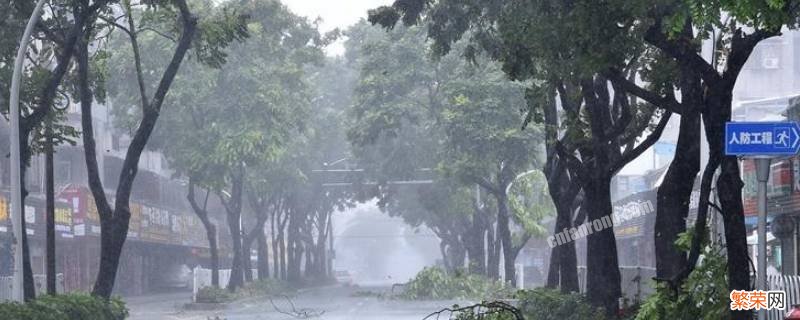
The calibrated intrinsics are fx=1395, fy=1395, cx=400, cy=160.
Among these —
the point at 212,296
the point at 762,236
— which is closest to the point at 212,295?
the point at 212,296

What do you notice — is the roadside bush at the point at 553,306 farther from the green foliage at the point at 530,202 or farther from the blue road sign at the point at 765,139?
the green foliage at the point at 530,202

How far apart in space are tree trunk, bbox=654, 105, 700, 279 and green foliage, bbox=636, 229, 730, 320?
2701 mm

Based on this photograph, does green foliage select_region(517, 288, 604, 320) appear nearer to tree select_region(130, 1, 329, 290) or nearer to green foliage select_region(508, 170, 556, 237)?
green foliage select_region(508, 170, 556, 237)

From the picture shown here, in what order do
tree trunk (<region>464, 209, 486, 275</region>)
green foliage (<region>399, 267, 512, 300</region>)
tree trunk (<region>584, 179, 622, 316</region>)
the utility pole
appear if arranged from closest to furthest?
the utility pole, tree trunk (<region>584, 179, 622, 316</region>), green foliage (<region>399, 267, 512, 300</region>), tree trunk (<region>464, 209, 486, 275</region>)

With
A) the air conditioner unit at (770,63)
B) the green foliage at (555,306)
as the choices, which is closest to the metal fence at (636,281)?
the green foliage at (555,306)

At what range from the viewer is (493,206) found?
5950 centimetres

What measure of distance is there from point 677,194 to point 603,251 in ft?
12.1

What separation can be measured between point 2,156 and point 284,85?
12270 mm

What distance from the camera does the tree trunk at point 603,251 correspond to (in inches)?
912

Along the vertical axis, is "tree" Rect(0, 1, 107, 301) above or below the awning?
above

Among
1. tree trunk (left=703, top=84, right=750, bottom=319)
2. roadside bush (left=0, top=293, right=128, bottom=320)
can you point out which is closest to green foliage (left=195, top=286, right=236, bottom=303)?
roadside bush (left=0, top=293, right=128, bottom=320)

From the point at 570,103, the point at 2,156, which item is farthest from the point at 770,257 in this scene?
the point at 2,156

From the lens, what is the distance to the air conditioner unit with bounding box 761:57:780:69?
217 feet

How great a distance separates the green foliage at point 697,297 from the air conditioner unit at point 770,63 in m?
51.3
